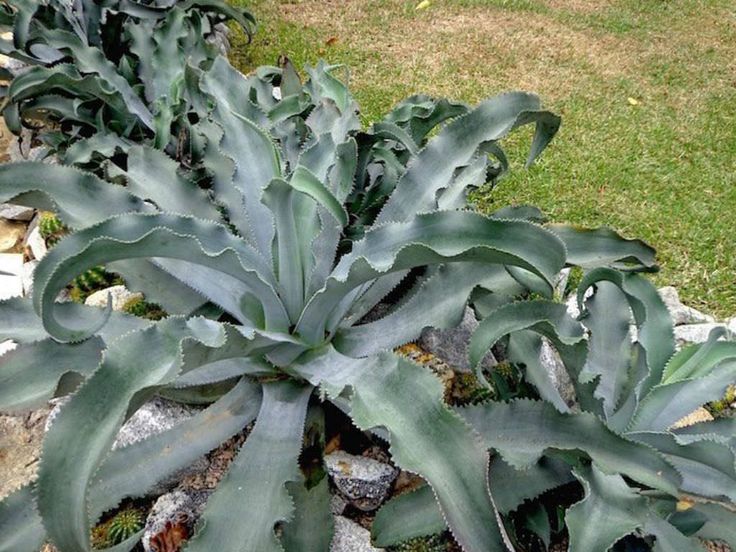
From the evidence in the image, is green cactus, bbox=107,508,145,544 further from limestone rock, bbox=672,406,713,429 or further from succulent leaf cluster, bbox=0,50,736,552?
limestone rock, bbox=672,406,713,429

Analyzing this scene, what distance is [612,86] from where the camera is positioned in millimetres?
4602

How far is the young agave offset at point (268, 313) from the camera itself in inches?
53.6

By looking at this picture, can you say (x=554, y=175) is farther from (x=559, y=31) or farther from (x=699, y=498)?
(x=699, y=498)

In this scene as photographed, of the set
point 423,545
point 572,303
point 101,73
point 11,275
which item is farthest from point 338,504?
point 101,73

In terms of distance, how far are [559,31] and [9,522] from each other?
4.80m

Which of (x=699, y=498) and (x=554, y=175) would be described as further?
(x=554, y=175)

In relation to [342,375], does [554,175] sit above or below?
below

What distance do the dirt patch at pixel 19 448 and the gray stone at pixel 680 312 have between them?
7.34 feet

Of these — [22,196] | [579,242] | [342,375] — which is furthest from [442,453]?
[22,196]

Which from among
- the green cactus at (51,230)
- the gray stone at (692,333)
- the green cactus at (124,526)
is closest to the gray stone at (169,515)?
the green cactus at (124,526)

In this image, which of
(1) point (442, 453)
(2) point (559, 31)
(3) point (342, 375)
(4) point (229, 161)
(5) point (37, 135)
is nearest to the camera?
(1) point (442, 453)

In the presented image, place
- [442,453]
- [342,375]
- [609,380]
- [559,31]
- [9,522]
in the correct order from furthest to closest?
1. [559,31]
2. [609,380]
3. [342,375]
4. [9,522]
5. [442,453]

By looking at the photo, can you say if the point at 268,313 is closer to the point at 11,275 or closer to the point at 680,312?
the point at 11,275

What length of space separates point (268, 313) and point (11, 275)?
1458 mm
